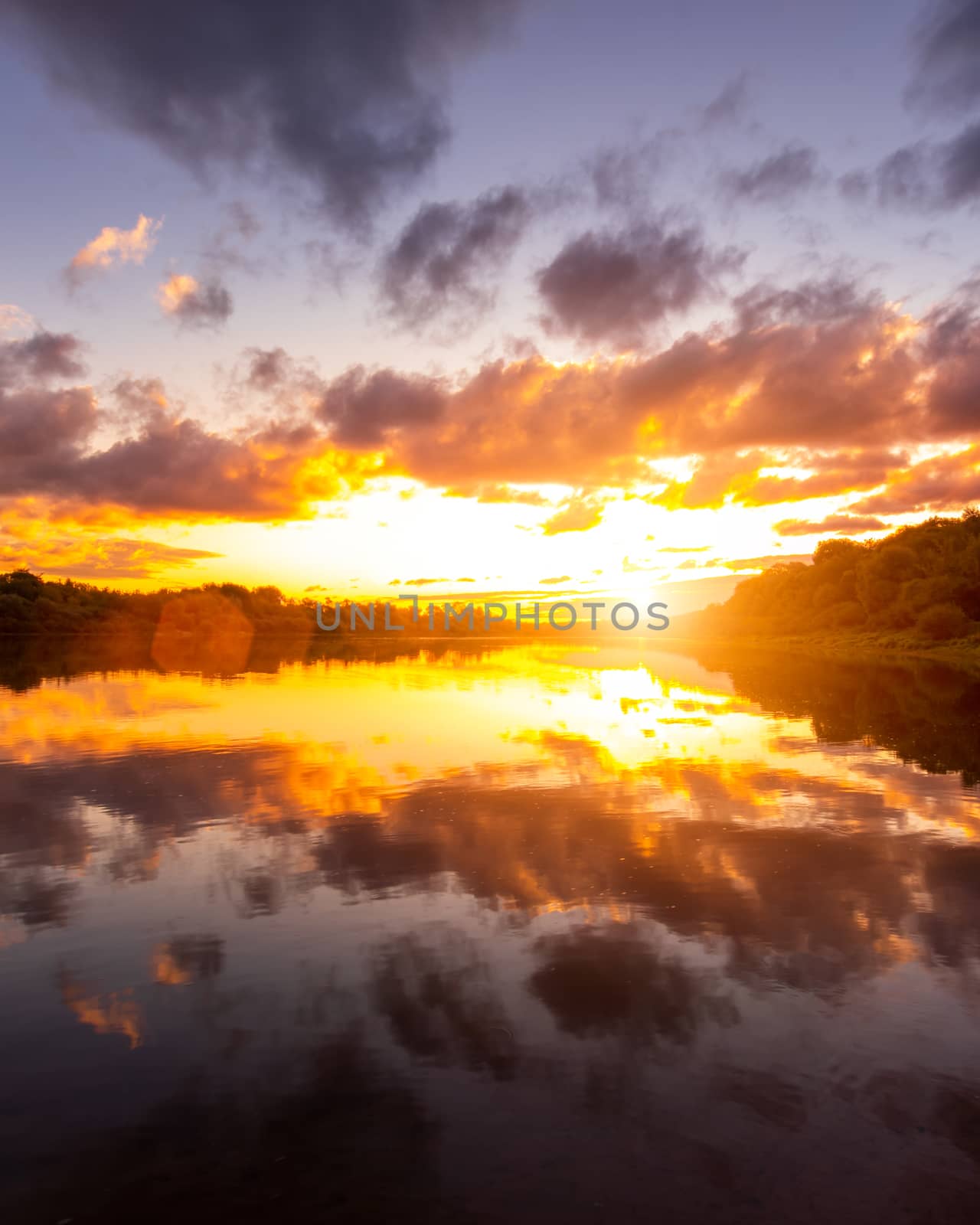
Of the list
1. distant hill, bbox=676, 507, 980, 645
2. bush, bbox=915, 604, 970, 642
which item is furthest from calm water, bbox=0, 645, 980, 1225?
distant hill, bbox=676, 507, 980, 645

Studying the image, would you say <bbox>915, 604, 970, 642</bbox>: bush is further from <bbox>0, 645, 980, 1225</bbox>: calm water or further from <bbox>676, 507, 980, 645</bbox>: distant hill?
<bbox>0, 645, 980, 1225</bbox>: calm water

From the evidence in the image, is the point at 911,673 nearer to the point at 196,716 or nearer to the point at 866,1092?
the point at 196,716

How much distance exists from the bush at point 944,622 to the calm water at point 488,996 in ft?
269

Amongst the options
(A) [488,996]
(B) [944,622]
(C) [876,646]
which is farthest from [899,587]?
(A) [488,996]

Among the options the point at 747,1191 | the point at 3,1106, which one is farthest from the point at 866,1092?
the point at 3,1106

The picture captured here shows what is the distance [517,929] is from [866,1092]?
4796mm

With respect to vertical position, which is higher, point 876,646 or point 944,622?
point 944,622

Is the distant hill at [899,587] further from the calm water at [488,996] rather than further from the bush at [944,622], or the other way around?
the calm water at [488,996]

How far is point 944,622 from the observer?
9400 cm

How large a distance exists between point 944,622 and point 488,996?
99914 millimetres

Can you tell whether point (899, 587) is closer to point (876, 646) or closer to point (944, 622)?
point (876, 646)

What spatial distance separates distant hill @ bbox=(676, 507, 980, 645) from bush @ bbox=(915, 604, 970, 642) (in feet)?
0.27

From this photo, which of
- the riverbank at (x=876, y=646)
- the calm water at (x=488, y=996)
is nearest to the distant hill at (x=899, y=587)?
the riverbank at (x=876, y=646)

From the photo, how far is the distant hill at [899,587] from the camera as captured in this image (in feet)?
319
